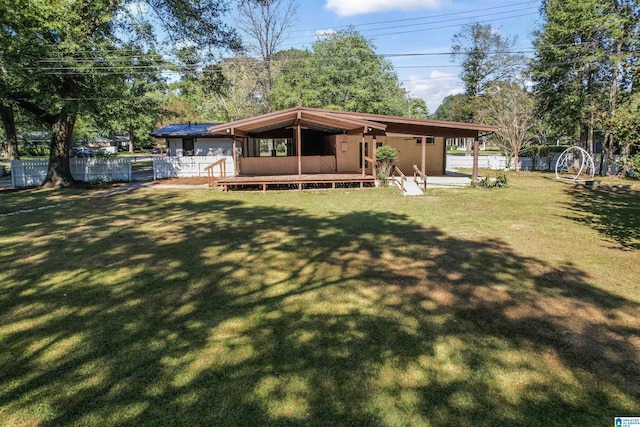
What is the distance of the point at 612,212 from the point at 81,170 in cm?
2235

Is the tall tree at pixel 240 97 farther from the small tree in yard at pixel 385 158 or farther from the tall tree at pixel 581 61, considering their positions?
the tall tree at pixel 581 61

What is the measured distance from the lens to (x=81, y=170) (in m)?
19.1

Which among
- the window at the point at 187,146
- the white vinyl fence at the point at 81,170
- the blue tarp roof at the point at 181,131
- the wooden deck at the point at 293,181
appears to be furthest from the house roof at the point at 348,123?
the white vinyl fence at the point at 81,170

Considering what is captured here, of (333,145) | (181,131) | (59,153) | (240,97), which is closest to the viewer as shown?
(59,153)

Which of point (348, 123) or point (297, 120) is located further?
point (297, 120)

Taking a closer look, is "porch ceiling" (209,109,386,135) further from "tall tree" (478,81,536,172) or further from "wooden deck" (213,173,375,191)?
"tall tree" (478,81,536,172)

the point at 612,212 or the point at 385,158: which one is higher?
the point at 385,158

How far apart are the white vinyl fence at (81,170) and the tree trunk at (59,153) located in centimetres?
114

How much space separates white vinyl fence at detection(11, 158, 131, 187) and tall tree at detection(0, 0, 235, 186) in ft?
4.50

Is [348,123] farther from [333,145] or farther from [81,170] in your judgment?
[81,170]

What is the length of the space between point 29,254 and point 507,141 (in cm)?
2918

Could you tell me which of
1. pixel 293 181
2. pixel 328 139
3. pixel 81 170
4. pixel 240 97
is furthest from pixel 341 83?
pixel 81 170

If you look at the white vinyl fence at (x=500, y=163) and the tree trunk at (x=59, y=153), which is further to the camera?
the white vinyl fence at (x=500, y=163)

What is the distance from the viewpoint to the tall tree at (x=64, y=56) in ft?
44.8
